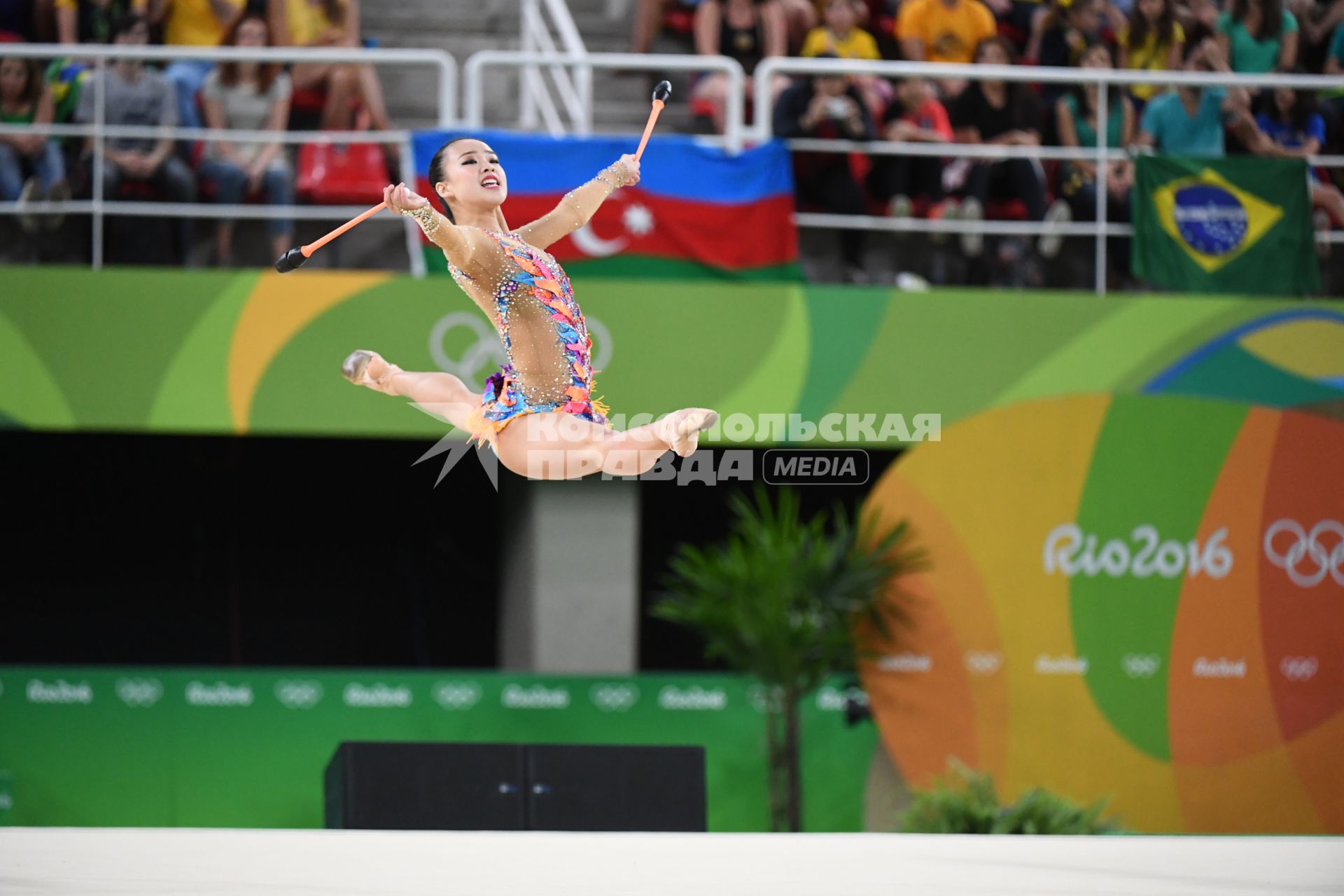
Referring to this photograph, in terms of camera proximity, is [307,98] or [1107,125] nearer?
[307,98]

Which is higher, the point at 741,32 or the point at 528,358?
the point at 741,32

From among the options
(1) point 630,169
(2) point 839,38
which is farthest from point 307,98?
(1) point 630,169

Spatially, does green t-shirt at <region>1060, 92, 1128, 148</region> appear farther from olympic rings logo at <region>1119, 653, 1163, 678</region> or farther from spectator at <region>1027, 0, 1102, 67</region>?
olympic rings logo at <region>1119, 653, 1163, 678</region>

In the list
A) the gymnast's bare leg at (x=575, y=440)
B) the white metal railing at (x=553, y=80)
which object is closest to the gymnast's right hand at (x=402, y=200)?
the gymnast's bare leg at (x=575, y=440)

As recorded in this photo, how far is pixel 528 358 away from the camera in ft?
15.0

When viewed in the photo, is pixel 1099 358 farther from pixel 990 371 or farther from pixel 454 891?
pixel 454 891

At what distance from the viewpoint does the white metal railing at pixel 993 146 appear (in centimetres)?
808

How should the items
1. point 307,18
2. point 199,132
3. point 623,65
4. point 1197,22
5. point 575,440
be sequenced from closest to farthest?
point 575,440 → point 623,65 → point 199,132 → point 307,18 → point 1197,22

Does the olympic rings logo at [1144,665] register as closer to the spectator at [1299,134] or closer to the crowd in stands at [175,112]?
the spectator at [1299,134]

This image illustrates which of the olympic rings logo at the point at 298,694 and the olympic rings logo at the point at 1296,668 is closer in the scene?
the olympic rings logo at the point at 298,694

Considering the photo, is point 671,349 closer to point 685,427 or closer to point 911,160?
point 911,160

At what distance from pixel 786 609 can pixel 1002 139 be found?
106 inches

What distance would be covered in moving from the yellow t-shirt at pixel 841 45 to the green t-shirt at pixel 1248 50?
186cm

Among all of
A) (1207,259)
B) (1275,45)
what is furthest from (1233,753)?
(1275,45)
